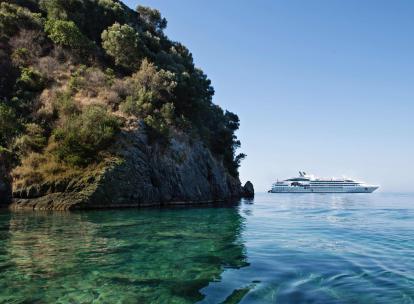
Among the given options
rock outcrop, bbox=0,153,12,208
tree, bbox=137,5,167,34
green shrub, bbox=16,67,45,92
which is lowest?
rock outcrop, bbox=0,153,12,208

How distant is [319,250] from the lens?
1395 cm

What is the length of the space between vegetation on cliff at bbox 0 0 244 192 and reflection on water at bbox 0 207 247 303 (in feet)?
Answer: 56.9

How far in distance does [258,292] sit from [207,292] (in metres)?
1.11

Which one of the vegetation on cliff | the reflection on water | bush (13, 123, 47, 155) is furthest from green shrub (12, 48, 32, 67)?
the reflection on water

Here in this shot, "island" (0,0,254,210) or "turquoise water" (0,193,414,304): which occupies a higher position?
"island" (0,0,254,210)

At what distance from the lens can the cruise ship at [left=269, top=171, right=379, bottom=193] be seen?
128875 mm

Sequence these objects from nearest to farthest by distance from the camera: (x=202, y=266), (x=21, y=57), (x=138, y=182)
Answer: (x=202, y=266), (x=138, y=182), (x=21, y=57)

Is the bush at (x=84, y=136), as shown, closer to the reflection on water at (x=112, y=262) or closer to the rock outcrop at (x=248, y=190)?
the reflection on water at (x=112, y=262)

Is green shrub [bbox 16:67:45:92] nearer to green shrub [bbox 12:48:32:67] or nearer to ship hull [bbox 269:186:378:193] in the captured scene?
green shrub [bbox 12:48:32:67]

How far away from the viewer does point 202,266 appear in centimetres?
1103

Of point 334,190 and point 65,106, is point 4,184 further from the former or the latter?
point 334,190

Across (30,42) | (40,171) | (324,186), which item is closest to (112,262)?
(40,171)

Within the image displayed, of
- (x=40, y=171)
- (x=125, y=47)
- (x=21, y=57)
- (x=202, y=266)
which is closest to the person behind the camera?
(x=202, y=266)

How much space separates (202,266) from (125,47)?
164ft
